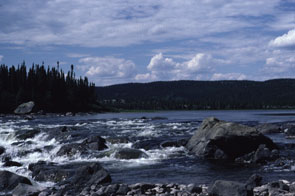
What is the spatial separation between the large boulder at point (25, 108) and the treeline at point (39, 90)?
3514 millimetres

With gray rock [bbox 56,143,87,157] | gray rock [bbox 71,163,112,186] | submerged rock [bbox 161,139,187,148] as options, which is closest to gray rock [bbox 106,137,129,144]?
submerged rock [bbox 161,139,187,148]

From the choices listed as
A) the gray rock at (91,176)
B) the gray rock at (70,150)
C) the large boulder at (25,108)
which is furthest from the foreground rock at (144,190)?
the large boulder at (25,108)

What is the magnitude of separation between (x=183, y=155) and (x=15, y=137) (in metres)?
20.7

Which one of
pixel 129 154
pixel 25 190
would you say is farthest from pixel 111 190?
pixel 129 154

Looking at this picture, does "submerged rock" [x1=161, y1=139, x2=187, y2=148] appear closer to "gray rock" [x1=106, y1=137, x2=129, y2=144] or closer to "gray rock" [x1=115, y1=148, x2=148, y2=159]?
"gray rock" [x1=106, y1=137, x2=129, y2=144]

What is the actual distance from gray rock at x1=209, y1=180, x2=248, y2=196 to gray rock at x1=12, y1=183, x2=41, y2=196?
8104 millimetres

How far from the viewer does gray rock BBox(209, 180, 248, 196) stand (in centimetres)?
1360

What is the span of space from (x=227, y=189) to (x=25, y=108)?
337ft

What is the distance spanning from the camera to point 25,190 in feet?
51.4

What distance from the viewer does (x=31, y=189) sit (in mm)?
15688

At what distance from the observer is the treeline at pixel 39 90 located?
113137 mm

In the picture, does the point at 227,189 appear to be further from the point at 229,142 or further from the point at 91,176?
the point at 229,142

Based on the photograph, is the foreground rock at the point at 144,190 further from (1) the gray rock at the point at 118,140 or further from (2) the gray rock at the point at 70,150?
(1) the gray rock at the point at 118,140

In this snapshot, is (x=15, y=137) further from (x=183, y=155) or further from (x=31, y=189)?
(x=31, y=189)
